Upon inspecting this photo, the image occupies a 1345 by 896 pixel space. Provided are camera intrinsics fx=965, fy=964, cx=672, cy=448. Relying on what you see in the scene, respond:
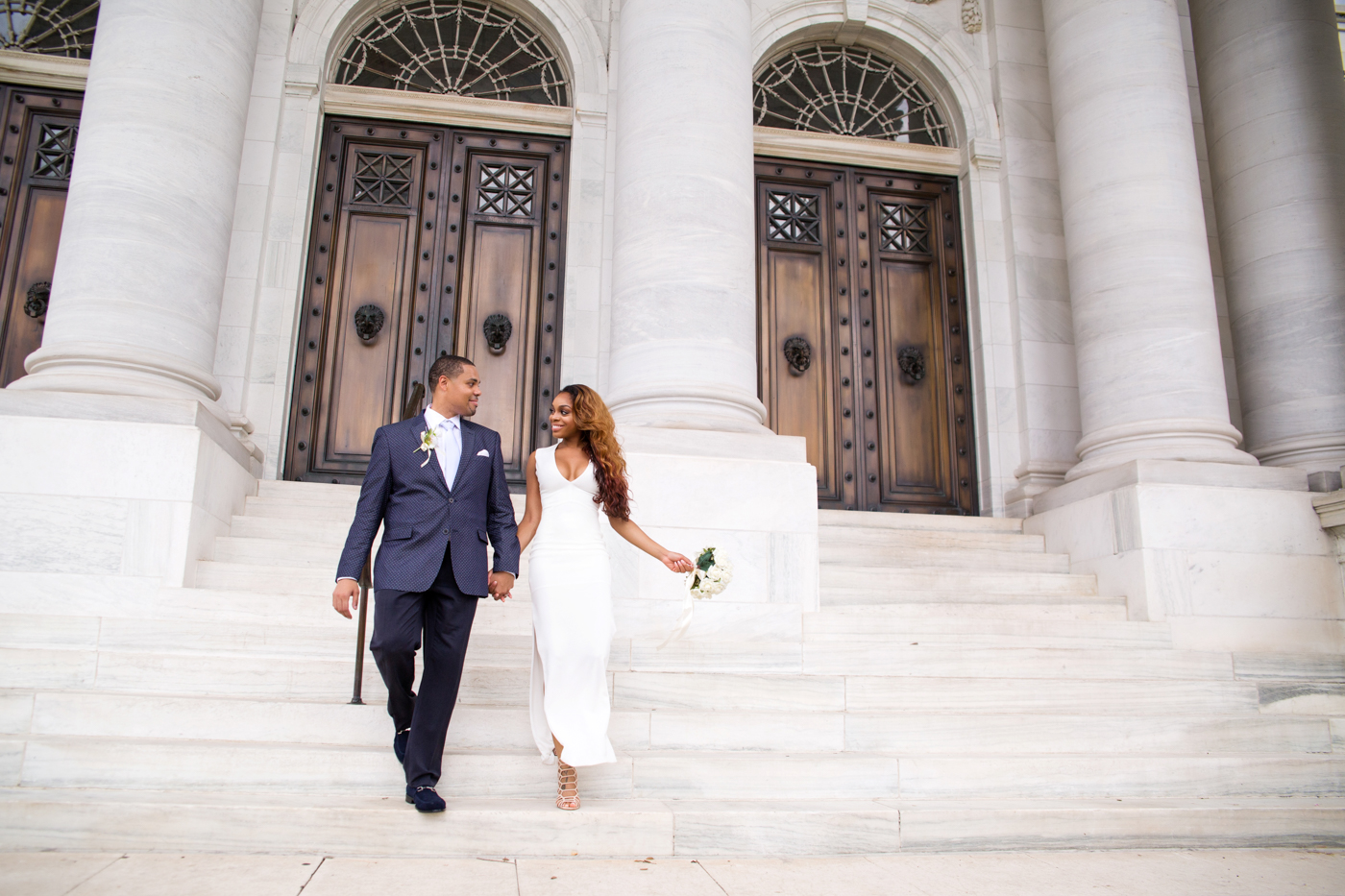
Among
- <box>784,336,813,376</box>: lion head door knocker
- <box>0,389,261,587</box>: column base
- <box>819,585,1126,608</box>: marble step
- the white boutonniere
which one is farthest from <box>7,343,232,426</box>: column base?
<box>784,336,813,376</box>: lion head door knocker

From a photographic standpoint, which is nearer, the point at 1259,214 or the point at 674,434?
the point at 674,434

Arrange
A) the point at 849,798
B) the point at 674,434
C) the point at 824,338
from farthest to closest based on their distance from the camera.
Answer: the point at 824,338, the point at 674,434, the point at 849,798

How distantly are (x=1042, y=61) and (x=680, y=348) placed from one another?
7.34 metres

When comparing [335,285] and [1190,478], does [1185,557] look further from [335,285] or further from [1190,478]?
[335,285]

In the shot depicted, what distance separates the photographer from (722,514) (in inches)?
269

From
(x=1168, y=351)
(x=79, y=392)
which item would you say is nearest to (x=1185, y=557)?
(x=1168, y=351)

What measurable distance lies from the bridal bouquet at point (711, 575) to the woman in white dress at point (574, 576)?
128 mm

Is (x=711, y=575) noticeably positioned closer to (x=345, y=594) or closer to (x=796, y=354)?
(x=345, y=594)

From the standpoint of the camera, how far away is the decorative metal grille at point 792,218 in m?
11.4

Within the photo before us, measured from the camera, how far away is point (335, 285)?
10.3m

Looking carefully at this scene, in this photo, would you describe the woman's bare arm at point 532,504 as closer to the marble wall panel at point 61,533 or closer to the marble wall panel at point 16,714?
the marble wall panel at point 16,714

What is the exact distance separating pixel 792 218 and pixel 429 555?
819 cm

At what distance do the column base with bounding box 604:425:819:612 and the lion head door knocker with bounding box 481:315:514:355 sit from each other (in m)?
3.84

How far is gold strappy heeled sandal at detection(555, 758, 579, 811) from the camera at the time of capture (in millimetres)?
4293
